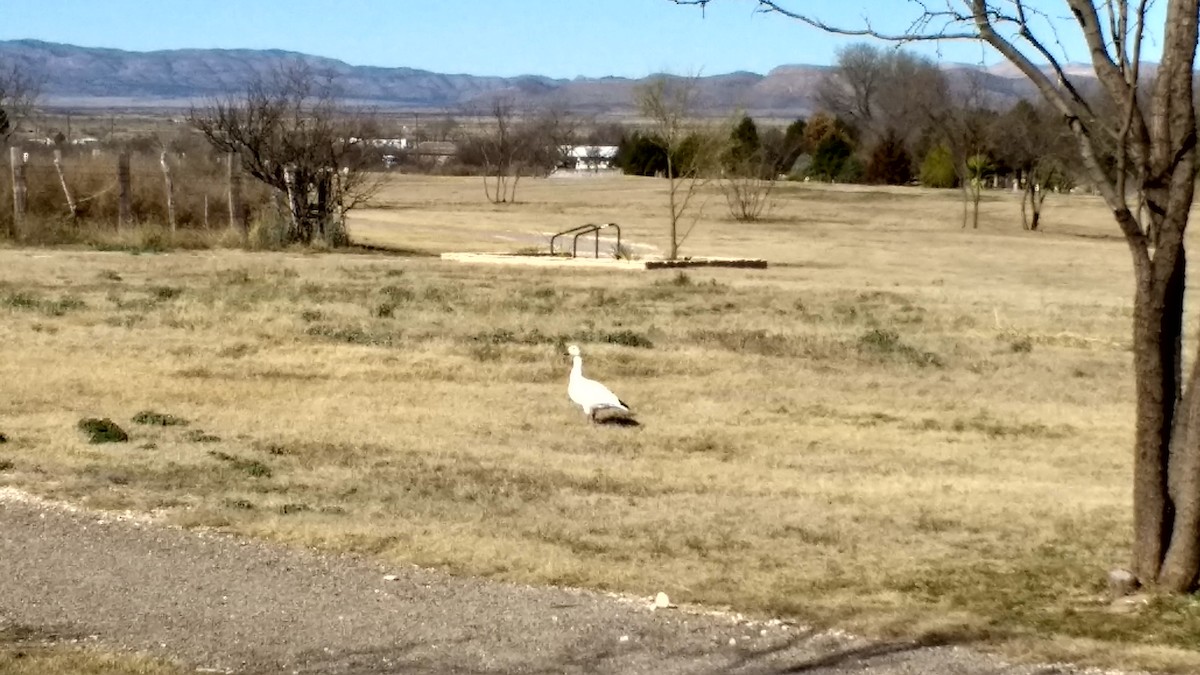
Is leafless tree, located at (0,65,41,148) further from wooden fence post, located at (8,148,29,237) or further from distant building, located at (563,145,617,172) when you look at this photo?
distant building, located at (563,145,617,172)

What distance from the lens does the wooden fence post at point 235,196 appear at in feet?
116

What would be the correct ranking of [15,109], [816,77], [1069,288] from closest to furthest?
1. [1069,288]
2. [15,109]
3. [816,77]

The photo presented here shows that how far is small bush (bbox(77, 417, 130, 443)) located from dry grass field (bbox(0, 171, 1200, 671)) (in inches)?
4.4

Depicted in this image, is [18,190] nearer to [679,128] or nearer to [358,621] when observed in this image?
[679,128]

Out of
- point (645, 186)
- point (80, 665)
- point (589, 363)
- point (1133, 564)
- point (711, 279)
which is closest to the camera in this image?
point (80, 665)

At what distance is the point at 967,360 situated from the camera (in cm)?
1947

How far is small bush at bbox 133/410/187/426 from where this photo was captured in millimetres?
13219

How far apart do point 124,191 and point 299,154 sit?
3675 mm

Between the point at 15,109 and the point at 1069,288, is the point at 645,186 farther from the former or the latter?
the point at 1069,288

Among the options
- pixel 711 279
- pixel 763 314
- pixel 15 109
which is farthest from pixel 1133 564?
pixel 15 109

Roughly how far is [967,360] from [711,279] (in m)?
10.4

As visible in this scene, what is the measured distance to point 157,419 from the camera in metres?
13.3

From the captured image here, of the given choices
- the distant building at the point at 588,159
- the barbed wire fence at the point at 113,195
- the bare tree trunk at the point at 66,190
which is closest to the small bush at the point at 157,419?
the barbed wire fence at the point at 113,195

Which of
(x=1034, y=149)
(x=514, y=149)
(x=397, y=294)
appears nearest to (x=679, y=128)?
(x=1034, y=149)
